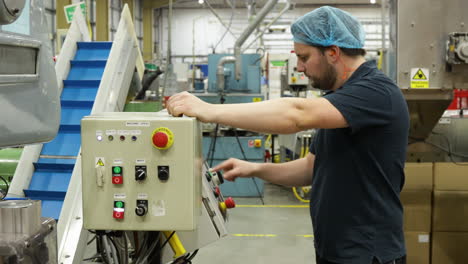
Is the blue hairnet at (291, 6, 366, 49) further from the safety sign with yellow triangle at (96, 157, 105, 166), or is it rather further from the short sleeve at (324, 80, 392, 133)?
the safety sign with yellow triangle at (96, 157, 105, 166)

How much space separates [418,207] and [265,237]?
1688 mm

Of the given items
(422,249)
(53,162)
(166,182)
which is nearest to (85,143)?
(166,182)

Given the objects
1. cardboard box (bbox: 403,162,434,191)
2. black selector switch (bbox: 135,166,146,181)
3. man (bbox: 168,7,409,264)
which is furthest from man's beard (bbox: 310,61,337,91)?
cardboard box (bbox: 403,162,434,191)

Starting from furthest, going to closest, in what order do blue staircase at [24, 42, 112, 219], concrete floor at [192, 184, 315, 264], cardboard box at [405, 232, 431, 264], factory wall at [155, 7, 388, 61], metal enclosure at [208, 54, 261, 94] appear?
factory wall at [155, 7, 388, 61] < metal enclosure at [208, 54, 261, 94] < concrete floor at [192, 184, 315, 264] < cardboard box at [405, 232, 431, 264] < blue staircase at [24, 42, 112, 219]

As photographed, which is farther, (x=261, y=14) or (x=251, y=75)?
(x=251, y=75)

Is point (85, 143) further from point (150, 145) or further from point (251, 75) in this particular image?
point (251, 75)

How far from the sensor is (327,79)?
163cm

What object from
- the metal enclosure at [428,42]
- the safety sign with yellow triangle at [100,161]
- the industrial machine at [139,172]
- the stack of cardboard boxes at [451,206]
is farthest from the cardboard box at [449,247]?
the safety sign with yellow triangle at [100,161]

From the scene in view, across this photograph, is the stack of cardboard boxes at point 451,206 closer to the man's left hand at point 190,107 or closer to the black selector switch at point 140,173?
the man's left hand at point 190,107

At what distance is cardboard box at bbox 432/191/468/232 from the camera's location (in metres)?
3.25

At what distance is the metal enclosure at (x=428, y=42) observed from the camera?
2602 mm

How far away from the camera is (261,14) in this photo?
18.5 ft

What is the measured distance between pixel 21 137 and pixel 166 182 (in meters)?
0.61

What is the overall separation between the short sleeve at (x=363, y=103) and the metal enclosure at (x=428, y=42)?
1.29 m
